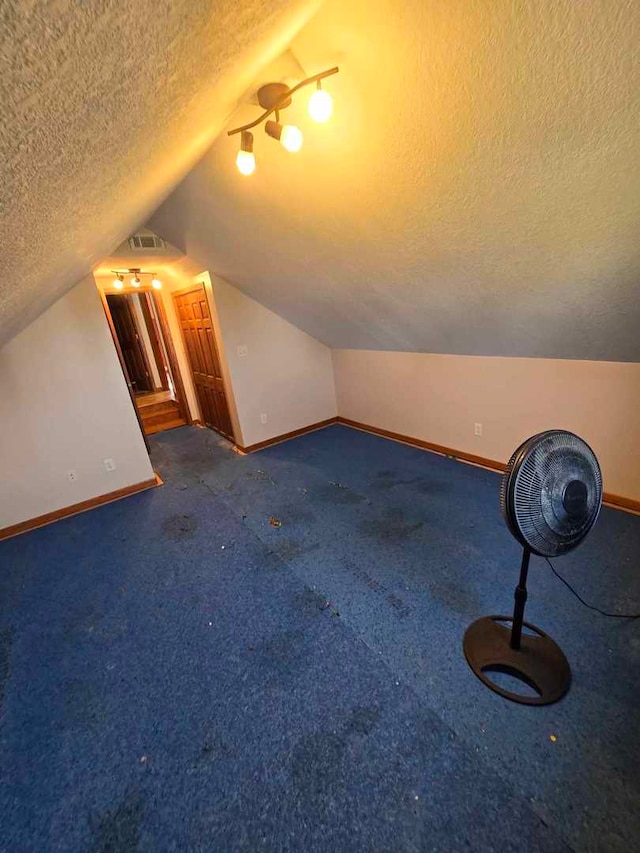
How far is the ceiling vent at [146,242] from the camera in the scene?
3.49 meters

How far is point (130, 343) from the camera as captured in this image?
291 inches

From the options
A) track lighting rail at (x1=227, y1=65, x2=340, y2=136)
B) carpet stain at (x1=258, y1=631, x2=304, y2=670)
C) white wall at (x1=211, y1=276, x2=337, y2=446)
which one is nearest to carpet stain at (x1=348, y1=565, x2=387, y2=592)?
carpet stain at (x1=258, y1=631, x2=304, y2=670)

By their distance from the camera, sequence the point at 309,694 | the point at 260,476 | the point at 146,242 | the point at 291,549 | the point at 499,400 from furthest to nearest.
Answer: the point at 260,476, the point at 146,242, the point at 499,400, the point at 291,549, the point at 309,694

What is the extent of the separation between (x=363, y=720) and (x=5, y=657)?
1.94 metres

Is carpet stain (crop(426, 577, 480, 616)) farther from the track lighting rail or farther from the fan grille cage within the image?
the track lighting rail

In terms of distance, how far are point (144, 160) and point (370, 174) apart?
98 cm

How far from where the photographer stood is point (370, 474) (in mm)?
3506

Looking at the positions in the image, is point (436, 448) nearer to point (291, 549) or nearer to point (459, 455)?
point (459, 455)

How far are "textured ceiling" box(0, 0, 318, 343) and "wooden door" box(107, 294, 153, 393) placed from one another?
6.36 metres

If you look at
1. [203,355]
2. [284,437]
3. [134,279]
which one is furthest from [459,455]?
[134,279]

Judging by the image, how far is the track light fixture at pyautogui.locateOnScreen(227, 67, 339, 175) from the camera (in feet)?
4.14

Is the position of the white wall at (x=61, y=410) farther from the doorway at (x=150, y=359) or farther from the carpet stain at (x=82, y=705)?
the carpet stain at (x=82, y=705)

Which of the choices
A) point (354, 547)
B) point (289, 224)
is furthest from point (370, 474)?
point (289, 224)

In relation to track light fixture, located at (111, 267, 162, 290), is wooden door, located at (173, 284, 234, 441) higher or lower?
lower
